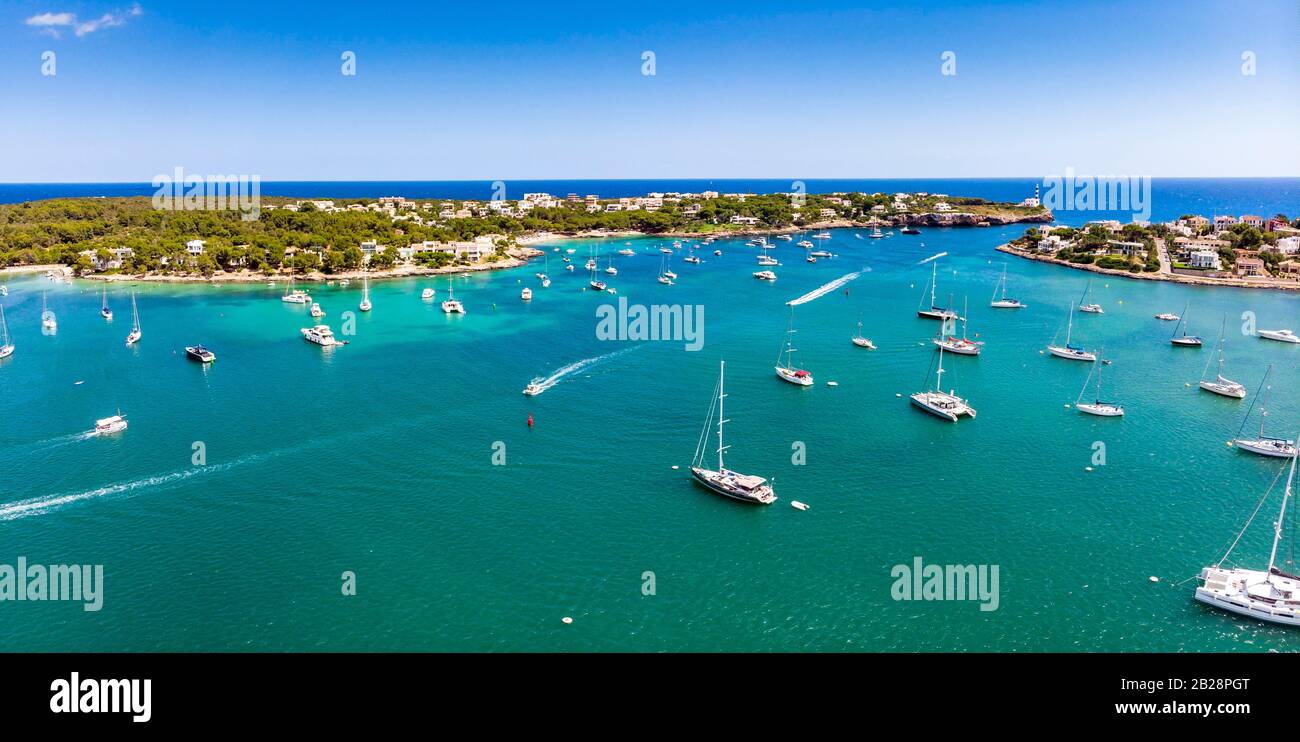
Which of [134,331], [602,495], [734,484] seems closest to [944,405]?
[734,484]

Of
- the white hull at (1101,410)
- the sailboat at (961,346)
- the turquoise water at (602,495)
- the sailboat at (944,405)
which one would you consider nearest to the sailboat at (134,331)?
the turquoise water at (602,495)

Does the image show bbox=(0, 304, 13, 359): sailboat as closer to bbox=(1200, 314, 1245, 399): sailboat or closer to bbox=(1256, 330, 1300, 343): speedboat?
bbox=(1200, 314, 1245, 399): sailboat

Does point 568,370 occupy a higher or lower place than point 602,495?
higher

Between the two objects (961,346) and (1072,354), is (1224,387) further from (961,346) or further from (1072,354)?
(961,346)

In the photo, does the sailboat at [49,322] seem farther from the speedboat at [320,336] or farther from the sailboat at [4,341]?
the speedboat at [320,336]

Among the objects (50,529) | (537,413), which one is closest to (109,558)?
(50,529)

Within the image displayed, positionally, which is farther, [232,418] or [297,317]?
[297,317]

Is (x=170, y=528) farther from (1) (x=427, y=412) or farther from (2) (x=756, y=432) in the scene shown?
(2) (x=756, y=432)

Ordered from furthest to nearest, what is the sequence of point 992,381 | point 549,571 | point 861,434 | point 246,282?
1. point 246,282
2. point 992,381
3. point 861,434
4. point 549,571
